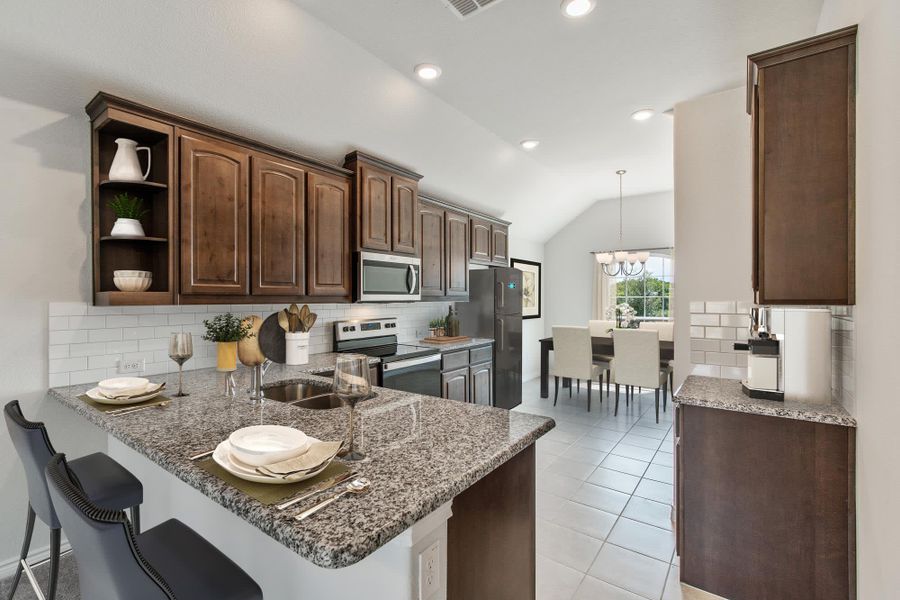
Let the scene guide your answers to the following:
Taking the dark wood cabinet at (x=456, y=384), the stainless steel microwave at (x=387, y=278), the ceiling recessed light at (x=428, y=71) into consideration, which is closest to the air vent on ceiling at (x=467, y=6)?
the ceiling recessed light at (x=428, y=71)

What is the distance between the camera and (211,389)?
2.06 m

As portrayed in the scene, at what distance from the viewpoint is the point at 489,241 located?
507cm

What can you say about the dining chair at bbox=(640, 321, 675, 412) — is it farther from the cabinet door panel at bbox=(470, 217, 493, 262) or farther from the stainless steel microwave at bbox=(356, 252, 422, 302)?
the stainless steel microwave at bbox=(356, 252, 422, 302)

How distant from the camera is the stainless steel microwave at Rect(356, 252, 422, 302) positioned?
3.28 meters

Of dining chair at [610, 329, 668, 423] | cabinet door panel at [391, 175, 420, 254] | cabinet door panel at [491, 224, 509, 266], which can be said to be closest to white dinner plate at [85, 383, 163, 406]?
cabinet door panel at [391, 175, 420, 254]

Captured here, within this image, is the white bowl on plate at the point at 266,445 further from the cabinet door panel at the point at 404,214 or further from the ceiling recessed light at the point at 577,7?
the cabinet door panel at the point at 404,214

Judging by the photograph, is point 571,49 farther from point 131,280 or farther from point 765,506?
point 131,280

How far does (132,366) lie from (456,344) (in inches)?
102

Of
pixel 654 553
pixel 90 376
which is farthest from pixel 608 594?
pixel 90 376

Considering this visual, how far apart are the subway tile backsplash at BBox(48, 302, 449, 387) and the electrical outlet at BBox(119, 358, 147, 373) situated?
0.02 meters

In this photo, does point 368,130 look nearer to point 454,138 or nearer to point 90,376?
point 454,138

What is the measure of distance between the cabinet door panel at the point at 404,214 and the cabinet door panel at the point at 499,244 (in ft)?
5.17

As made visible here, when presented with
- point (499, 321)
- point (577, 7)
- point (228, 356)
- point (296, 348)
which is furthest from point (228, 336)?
point (499, 321)

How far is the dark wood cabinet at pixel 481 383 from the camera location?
4.35 metres
